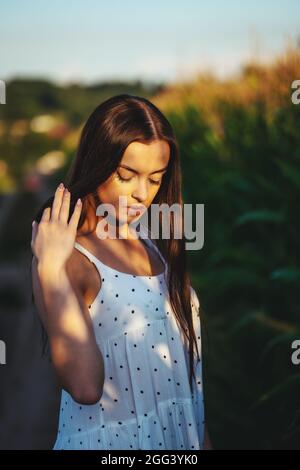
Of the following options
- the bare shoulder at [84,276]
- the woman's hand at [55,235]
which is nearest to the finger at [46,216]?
the woman's hand at [55,235]

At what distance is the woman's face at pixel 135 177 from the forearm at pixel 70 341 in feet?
0.90

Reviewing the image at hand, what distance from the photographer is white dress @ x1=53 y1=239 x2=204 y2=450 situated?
1.33 metres

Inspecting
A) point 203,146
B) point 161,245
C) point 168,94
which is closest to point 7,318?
point 203,146

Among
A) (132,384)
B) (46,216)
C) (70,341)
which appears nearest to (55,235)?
(46,216)

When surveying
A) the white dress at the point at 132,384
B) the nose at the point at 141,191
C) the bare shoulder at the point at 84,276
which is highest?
the nose at the point at 141,191

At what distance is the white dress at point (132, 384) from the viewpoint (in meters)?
1.33

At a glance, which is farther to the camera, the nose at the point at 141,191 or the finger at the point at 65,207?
the nose at the point at 141,191

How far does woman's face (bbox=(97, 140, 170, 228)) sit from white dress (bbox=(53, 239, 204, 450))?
0.42 feet

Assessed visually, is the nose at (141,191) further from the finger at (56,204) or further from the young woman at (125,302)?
the finger at (56,204)

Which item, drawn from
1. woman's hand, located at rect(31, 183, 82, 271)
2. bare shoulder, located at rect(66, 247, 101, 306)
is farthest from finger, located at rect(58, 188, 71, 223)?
bare shoulder, located at rect(66, 247, 101, 306)

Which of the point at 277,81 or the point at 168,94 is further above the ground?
the point at 168,94

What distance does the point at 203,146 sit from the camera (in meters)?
3.96

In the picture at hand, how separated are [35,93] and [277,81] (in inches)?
1878
